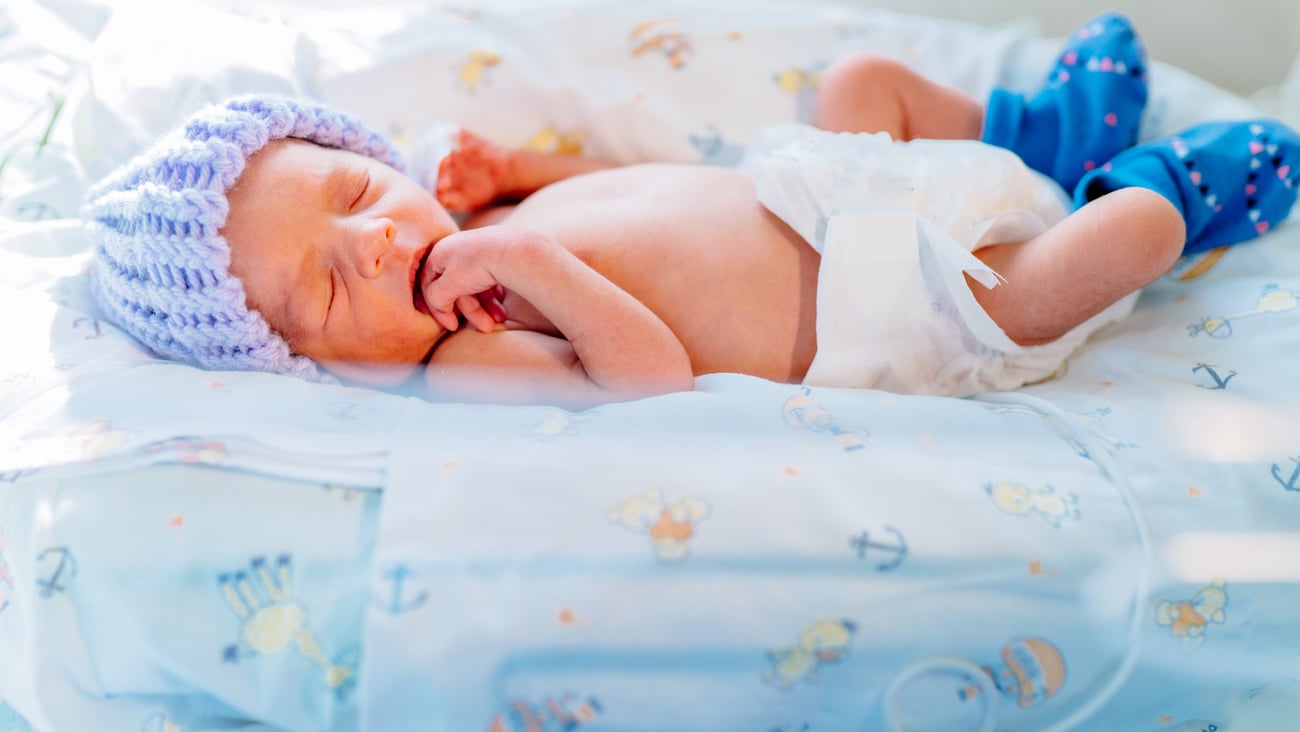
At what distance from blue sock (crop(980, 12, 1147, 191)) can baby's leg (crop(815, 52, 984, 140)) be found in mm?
43

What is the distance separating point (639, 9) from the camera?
4.72 ft

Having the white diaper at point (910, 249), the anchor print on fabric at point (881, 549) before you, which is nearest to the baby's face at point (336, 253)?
the white diaper at point (910, 249)

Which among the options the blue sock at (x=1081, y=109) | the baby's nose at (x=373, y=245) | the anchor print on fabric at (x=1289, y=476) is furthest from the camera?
the blue sock at (x=1081, y=109)

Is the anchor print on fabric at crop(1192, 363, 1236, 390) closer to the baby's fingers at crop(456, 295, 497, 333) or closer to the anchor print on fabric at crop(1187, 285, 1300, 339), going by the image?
the anchor print on fabric at crop(1187, 285, 1300, 339)

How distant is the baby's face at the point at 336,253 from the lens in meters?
0.96

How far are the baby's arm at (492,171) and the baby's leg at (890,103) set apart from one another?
1.17 feet

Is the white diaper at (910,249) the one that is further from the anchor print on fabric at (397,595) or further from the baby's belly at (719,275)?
the anchor print on fabric at (397,595)

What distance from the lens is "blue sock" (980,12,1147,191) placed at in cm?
123

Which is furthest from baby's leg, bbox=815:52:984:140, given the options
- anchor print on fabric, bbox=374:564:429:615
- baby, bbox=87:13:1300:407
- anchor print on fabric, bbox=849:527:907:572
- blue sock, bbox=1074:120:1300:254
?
anchor print on fabric, bbox=374:564:429:615

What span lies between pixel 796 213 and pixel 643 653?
0.58 metres

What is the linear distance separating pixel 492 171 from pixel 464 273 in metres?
0.33

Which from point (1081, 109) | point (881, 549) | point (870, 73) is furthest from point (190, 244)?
point (1081, 109)

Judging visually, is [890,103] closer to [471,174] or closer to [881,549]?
[471,174]

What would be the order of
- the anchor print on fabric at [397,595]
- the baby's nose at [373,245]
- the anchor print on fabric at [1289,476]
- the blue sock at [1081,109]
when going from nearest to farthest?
the anchor print on fabric at [397,595] < the anchor print on fabric at [1289,476] < the baby's nose at [373,245] < the blue sock at [1081,109]
